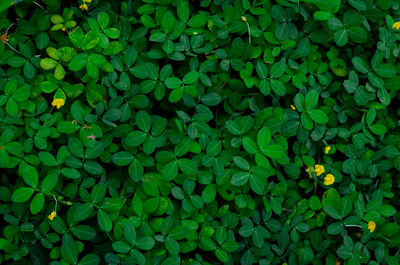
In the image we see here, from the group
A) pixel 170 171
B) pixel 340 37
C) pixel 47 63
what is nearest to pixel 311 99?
pixel 340 37

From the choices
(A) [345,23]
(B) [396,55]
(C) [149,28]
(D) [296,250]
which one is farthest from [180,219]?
(B) [396,55]

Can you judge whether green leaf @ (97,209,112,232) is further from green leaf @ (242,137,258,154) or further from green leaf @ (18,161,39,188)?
green leaf @ (242,137,258,154)

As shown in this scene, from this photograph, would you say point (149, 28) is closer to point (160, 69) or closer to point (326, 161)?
point (160, 69)

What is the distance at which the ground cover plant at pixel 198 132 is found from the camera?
1986 mm

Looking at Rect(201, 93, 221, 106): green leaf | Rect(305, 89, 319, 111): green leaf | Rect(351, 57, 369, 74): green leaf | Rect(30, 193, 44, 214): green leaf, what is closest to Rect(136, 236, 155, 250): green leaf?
Rect(30, 193, 44, 214): green leaf

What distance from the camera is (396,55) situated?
2434 mm

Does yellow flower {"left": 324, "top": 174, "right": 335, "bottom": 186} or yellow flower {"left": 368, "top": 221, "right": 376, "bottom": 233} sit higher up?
yellow flower {"left": 324, "top": 174, "right": 335, "bottom": 186}

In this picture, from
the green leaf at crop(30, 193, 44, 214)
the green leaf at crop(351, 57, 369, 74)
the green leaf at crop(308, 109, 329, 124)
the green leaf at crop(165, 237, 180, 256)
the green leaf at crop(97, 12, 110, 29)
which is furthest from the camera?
the green leaf at crop(351, 57, 369, 74)

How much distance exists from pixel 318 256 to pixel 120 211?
3.86 feet

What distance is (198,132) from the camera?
6.91 ft

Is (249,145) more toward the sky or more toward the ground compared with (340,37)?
more toward the ground

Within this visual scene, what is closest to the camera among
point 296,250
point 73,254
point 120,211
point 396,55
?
point 73,254

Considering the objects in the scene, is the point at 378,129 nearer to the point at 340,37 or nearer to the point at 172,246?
the point at 340,37

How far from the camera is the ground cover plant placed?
6.52 ft
